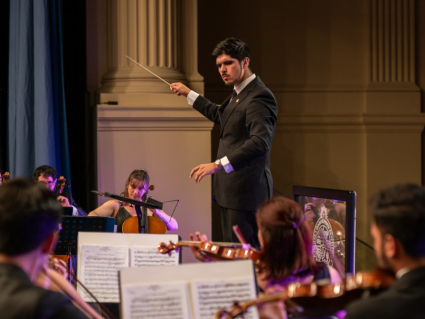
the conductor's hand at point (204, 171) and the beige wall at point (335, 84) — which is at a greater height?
the beige wall at point (335, 84)

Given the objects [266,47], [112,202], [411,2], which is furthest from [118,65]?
[411,2]

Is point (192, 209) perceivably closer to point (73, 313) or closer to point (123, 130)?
point (123, 130)

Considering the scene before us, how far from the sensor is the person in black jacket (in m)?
2.66

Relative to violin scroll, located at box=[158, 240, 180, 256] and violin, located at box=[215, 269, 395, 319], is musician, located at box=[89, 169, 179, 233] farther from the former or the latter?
violin, located at box=[215, 269, 395, 319]

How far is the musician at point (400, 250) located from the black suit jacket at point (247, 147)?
1453mm

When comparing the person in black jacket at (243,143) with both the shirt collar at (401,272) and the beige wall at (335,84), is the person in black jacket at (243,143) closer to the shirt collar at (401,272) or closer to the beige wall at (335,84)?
the shirt collar at (401,272)

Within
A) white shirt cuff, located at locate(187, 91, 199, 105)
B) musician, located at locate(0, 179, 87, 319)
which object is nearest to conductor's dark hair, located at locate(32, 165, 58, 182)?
white shirt cuff, located at locate(187, 91, 199, 105)

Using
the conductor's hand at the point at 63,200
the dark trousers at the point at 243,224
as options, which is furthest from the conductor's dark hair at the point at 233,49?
the conductor's hand at the point at 63,200

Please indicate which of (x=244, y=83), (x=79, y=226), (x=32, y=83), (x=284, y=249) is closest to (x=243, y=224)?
(x=244, y=83)

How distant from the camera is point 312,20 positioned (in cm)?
525

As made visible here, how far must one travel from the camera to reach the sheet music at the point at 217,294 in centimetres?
149

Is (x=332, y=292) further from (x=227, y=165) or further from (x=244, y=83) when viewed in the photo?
(x=244, y=83)

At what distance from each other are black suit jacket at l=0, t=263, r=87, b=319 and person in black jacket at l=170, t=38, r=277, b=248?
1.57 meters

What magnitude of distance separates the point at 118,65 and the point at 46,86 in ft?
1.99
